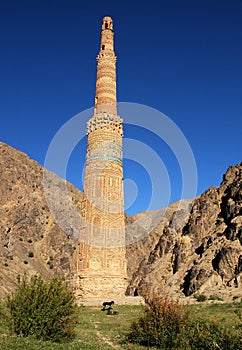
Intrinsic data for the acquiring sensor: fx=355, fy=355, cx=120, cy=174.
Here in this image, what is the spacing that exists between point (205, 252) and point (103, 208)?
16.8m

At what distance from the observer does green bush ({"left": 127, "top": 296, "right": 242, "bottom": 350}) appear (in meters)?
9.65

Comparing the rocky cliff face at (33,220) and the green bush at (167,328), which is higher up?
the rocky cliff face at (33,220)

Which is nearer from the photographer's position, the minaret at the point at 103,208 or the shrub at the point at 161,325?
the shrub at the point at 161,325

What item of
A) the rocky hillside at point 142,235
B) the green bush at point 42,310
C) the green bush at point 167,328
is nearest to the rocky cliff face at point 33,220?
the rocky hillside at point 142,235

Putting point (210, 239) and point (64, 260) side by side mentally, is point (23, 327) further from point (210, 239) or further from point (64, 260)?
point (64, 260)

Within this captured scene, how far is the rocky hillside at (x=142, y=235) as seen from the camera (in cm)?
3378

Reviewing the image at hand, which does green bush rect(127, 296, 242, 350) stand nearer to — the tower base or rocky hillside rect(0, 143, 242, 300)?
rocky hillside rect(0, 143, 242, 300)

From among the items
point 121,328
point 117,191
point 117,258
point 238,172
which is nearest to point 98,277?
point 117,258

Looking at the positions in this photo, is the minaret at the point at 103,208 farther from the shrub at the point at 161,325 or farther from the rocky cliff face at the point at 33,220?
the rocky cliff face at the point at 33,220

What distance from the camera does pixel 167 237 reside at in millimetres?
48281

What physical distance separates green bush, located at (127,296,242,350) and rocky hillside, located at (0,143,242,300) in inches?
304

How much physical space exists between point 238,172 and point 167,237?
1274 centimetres

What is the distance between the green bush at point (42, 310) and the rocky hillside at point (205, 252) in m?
15.7

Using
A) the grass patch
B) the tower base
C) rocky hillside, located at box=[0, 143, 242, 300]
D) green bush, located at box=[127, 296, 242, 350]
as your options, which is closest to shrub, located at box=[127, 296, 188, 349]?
green bush, located at box=[127, 296, 242, 350]
